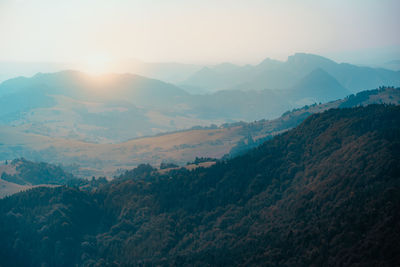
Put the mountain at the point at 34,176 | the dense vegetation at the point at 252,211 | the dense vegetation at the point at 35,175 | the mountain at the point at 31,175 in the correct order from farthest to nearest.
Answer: the dense vegetation at the point at 35,175
the mountain at the point at 31,175
the mountain at the point at 34,176
the dense vegetation at the point at 252,211

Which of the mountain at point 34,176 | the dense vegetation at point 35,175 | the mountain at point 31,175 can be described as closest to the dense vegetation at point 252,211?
the mountain at point 34,176

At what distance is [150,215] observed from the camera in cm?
10156

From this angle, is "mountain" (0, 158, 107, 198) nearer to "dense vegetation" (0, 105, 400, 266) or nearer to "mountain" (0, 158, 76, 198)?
"mountain" (0, 158, 76, 198)

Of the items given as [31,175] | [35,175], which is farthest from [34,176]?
[31,175]

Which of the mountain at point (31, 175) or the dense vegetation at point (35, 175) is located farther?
the dense vegetation at point (35, 175)

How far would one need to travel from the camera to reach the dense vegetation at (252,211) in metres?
58.8

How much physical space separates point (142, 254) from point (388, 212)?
53.9 meters

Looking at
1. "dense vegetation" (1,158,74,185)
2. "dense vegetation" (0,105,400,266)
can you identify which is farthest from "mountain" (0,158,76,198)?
"dense vegetation" (0,105,400,266)

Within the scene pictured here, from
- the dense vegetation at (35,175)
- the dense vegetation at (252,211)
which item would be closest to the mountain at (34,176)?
the dense vegetation at (35,175)

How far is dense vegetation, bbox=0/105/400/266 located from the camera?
5881 centimetres

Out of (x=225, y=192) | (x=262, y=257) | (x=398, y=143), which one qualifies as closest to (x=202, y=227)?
(x=225, y=192)

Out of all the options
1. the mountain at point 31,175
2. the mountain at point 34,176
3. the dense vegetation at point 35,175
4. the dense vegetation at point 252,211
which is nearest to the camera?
the dense vegetation at point 252,211

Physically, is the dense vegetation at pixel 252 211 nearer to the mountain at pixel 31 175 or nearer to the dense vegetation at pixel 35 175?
the mountain at pixel 31 175

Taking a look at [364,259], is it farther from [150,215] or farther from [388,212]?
[150,215]
